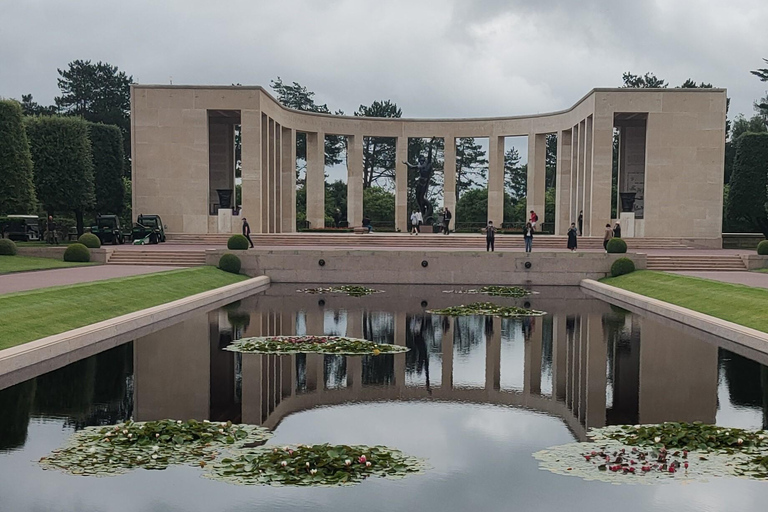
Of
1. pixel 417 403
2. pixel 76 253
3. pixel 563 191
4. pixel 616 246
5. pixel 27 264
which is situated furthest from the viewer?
pixel 563 191

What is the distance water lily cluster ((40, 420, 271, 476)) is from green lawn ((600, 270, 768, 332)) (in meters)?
11.6

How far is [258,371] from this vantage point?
43.8 ft

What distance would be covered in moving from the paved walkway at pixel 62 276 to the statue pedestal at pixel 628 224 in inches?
1003

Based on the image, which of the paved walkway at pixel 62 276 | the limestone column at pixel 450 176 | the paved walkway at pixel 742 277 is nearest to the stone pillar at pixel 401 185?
the limestone column at pixel 450 176

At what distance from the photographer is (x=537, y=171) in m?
55.0

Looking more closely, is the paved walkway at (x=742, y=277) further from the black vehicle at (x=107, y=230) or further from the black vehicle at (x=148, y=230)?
the black vehicle at (x=107, y=230)

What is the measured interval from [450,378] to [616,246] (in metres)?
21.9

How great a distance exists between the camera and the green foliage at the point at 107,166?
172ft

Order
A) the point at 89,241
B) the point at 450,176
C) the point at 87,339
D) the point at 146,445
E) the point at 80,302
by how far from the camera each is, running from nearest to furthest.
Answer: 1. the point at 146,445
2. the point at 87,339
3. the point at 80,302
4. the point at 89,241
5. the point at 450,176

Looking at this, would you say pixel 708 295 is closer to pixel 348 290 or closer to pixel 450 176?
pixel 348 290

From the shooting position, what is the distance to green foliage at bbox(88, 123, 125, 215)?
52312 mm

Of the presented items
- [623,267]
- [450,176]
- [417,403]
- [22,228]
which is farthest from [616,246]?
[22,228]

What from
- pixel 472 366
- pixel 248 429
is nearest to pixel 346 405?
pixel 248 429

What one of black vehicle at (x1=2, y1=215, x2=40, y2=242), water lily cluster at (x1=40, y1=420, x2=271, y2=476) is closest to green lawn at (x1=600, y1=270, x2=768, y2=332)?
water lily cluster at (x1=40, y1=420, x2=271, y2=476)
